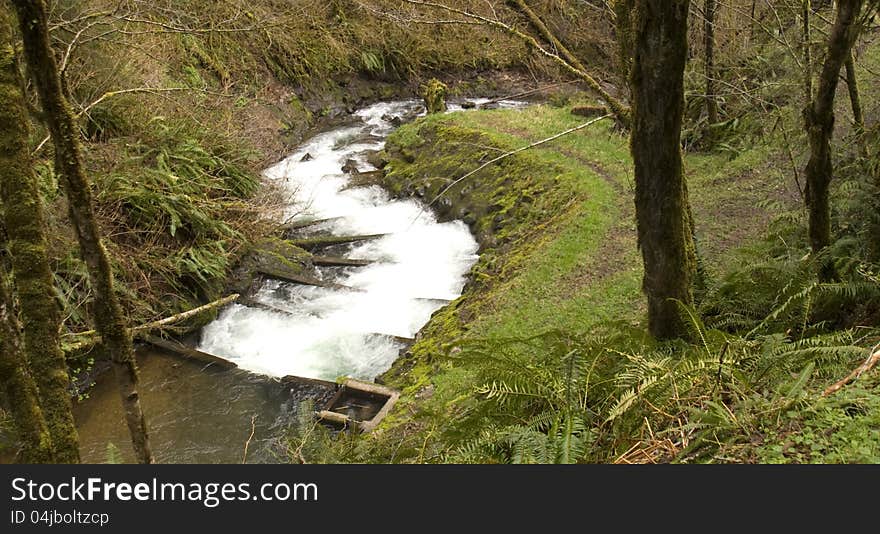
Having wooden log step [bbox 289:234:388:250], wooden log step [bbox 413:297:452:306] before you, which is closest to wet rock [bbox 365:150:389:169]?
wooden log step [bbox 289:234:388:250]

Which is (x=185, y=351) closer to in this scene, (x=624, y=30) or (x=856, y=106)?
(x=624, y=30)

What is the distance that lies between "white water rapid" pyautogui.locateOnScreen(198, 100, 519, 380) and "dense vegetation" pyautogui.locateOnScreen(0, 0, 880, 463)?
2.30 ft

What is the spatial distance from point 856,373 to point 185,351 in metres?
9.88

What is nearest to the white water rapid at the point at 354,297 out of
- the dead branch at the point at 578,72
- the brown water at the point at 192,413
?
the brown water at the point at 192,413

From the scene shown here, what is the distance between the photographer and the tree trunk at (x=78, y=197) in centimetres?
363

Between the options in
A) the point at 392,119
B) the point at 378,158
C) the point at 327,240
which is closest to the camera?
the point at 327,240

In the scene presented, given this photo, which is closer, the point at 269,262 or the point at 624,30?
the point at 624,30

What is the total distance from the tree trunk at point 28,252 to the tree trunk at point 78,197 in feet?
0.44

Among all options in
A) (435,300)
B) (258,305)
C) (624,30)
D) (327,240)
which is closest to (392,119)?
(327,240)

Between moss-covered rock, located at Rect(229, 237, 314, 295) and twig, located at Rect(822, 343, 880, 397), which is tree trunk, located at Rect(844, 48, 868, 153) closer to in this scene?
twig, located at Rect(822, 343, 880, 397)

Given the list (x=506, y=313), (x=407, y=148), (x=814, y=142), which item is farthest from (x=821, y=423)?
(x=407, y=148)

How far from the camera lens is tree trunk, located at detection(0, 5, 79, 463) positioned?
361 centimetres

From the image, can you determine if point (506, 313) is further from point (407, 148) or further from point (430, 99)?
point (430, 99)

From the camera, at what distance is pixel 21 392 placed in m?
3.52
